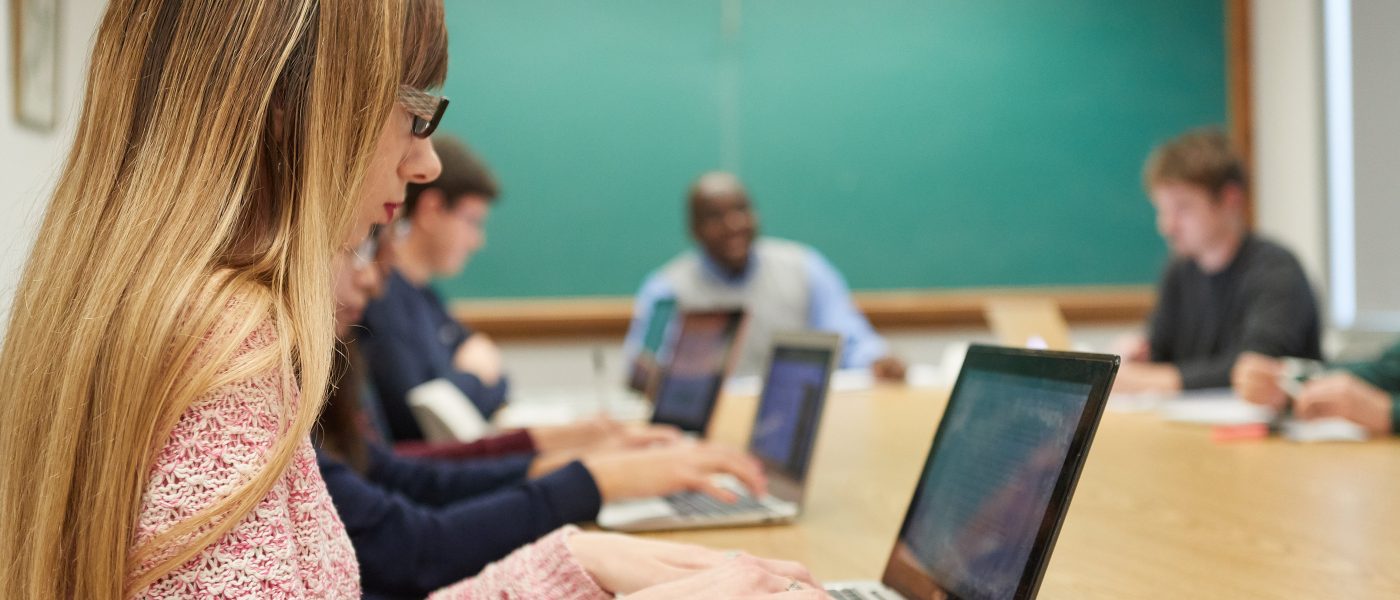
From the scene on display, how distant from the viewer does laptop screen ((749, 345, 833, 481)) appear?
163 centimetres

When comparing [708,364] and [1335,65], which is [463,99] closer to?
[708,364]

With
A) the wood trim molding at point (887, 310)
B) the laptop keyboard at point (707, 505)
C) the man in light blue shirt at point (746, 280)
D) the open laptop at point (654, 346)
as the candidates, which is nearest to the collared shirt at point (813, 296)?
the man in light blue shirt at point (746, 280)

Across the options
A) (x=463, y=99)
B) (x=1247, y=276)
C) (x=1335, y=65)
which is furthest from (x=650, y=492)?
(x=1335, y=65)

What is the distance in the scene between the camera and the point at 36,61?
8.31ft

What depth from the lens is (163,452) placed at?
2.49 feet

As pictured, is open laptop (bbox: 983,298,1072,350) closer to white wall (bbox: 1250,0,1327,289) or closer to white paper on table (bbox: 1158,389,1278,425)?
white paper on table (bbox: 1158,389,1278,425)

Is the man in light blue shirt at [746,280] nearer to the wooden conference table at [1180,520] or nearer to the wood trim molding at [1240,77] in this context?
the wood trim molding at [1240,77]

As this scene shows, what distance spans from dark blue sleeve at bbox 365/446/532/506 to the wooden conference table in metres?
0.51

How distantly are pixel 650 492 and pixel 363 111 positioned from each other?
84cm

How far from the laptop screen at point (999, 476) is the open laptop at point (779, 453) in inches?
18.3

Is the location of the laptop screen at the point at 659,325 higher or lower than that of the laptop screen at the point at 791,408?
lower

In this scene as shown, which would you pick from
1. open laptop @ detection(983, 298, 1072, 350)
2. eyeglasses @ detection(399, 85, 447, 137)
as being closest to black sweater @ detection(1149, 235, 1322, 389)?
open laptop @ detection(983, 298, 1072, 350)

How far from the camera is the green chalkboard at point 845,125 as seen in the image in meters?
4.83

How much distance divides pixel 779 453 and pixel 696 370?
737 mm
